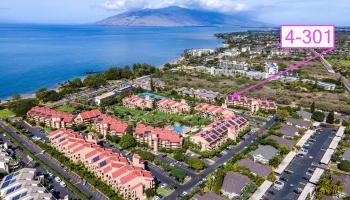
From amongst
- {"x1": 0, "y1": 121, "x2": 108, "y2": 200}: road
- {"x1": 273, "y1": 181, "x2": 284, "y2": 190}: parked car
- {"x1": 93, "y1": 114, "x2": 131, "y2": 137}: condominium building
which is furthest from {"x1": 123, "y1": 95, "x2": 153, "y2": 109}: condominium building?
{"x1": 273, "y1": 181, "x2": 284, "y2": 190}: parked car

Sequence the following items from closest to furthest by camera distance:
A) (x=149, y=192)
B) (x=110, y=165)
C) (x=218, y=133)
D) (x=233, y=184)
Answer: (x=149, y=192) < (x=233, y=184) < (x=110, y=165) < (x=218, y=133)

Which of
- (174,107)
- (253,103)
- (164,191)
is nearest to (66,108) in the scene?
(174,107)

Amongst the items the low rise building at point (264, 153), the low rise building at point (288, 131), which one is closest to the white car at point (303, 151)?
the low rise building at point (264, 153)

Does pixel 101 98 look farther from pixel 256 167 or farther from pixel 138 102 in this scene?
pixel 256 167

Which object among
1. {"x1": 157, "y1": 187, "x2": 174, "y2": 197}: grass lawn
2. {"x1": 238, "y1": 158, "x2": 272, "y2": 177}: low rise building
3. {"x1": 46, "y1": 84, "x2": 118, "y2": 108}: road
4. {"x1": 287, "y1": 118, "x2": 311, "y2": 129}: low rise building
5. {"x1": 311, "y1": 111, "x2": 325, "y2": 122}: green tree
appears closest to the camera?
{"x1": 157, "y1": 187, "x2": 174, "y2": 197}: grass lawn

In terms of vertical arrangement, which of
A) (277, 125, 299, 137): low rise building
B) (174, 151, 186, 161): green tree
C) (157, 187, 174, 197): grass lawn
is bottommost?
(157, 187, 174, 197): grass lawn

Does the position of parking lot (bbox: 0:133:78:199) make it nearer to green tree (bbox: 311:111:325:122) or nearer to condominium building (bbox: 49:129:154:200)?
condominium building (bbox: 49:129:154:200)

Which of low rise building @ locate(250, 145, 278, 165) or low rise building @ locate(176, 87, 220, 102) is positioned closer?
low rise building @ locate(250, 145, 278, 165)
